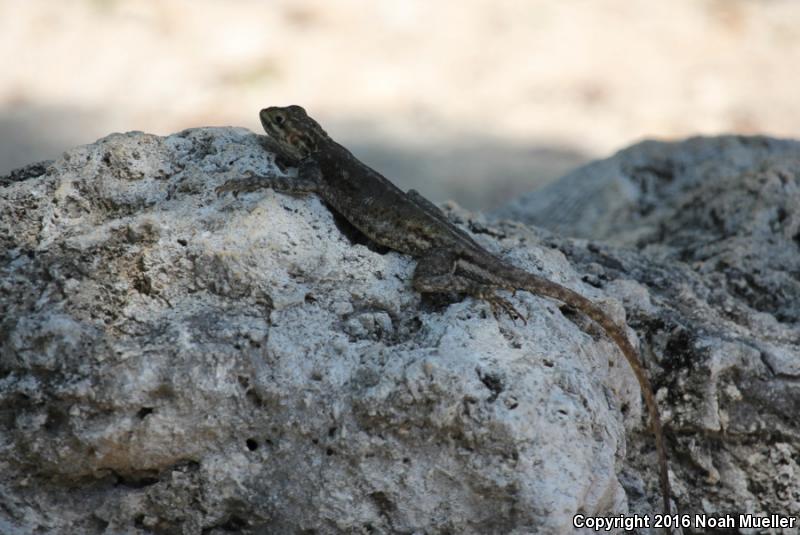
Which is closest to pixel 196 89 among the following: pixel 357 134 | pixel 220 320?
pixel 357 134

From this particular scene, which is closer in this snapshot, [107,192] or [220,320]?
[220,320]

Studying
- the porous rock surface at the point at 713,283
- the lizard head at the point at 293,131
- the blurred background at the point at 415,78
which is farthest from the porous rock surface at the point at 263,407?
the blurred background at the point at 415,78

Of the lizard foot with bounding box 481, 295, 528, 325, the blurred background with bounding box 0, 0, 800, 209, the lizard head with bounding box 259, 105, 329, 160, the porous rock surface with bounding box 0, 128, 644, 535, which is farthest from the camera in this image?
the blurred background with bounding box 0, 0, 800, 209

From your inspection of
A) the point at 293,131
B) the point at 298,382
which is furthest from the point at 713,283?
the point at 298,382

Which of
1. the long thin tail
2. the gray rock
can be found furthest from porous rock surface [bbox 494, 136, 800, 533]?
the long thin tail

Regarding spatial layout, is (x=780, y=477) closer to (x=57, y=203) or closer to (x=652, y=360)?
(x=652, y=360)

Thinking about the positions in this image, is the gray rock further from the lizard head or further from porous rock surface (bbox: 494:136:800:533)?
the lizard head
